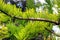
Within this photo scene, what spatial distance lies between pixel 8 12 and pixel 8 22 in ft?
0.21

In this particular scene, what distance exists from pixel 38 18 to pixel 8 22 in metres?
0.09

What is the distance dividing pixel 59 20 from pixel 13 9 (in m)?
0.10

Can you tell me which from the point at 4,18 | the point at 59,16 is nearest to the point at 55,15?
the point at 59,16

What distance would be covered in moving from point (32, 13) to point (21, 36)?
0.05 meters

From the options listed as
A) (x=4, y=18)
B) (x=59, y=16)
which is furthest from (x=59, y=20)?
(x=4, y=18)

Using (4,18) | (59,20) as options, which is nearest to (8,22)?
(4,18)

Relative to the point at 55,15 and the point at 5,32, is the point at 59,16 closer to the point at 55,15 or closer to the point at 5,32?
the point at 55,15

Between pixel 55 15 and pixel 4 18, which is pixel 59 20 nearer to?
pixel 55 15

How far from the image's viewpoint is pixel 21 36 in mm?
356

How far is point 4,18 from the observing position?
397mm

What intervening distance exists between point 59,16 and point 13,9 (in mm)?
97

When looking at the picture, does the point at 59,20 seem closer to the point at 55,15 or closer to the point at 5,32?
the point at 55,15

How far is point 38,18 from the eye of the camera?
1.17 ft

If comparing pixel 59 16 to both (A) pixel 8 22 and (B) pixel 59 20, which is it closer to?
(B) pixel 59 20
